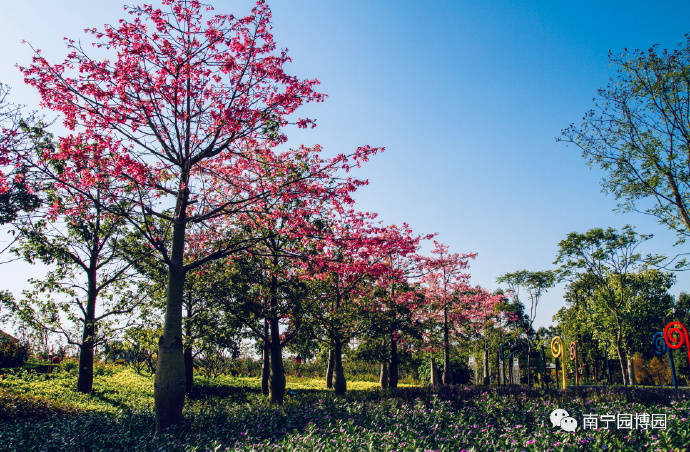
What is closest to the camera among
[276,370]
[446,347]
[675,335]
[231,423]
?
[231,423]

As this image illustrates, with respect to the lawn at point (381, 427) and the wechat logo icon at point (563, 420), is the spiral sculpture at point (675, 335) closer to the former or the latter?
the lawn at point (381, 427)

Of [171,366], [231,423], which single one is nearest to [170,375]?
[171,366]

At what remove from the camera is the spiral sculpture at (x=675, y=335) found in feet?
39.4

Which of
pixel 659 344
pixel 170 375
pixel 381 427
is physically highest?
pixel 659 344

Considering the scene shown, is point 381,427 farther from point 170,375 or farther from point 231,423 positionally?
point 170,375

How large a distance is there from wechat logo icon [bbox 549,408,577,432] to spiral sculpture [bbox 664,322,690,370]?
304 inches

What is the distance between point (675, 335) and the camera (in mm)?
12680

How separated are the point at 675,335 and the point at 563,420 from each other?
29.2 ft

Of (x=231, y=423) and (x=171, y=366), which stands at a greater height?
(x=171, y=366)

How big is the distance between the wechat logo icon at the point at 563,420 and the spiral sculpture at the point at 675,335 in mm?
7725

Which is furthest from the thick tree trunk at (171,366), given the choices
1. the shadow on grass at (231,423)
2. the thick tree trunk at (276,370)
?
the thick tree trunk at (276,370)

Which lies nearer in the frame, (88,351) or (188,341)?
(188,341)

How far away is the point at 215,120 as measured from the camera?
9453 millimetres

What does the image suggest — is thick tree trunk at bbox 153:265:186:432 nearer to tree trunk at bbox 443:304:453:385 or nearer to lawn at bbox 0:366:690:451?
lawn at bbox 0:366:690:451
